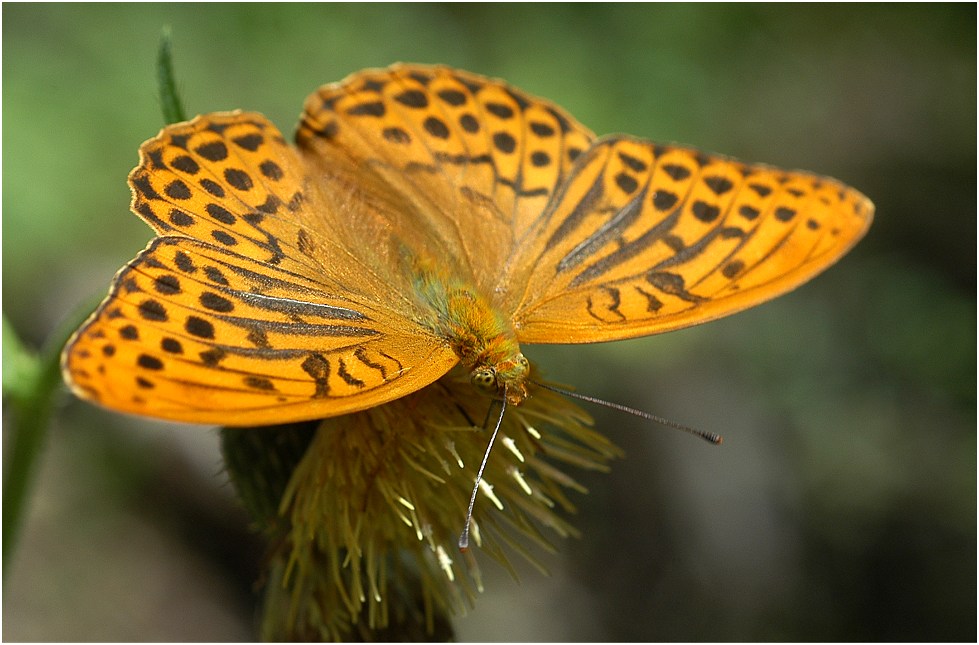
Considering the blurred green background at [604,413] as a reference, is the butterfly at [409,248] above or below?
above

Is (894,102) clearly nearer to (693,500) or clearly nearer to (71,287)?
(693,500)

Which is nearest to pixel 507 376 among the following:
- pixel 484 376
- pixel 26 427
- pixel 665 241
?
pixel 484 376

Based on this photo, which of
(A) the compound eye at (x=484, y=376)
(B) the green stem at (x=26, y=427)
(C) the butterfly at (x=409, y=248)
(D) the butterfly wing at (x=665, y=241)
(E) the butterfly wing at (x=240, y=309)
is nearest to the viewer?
(E) the butterfly wing at (x=240, y=309)

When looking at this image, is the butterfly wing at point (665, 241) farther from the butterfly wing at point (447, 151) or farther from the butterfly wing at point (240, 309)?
the butterfly wing at point (240, 309)

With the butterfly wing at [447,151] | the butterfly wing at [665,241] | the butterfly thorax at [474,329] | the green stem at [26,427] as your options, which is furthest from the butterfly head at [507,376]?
the green stem at [26,427]

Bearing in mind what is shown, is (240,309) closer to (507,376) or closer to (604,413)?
(507,376)

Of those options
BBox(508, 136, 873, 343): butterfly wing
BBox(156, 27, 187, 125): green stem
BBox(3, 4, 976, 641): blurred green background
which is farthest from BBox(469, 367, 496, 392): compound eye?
BBox(3, 4, 976, 641): blurred green background
